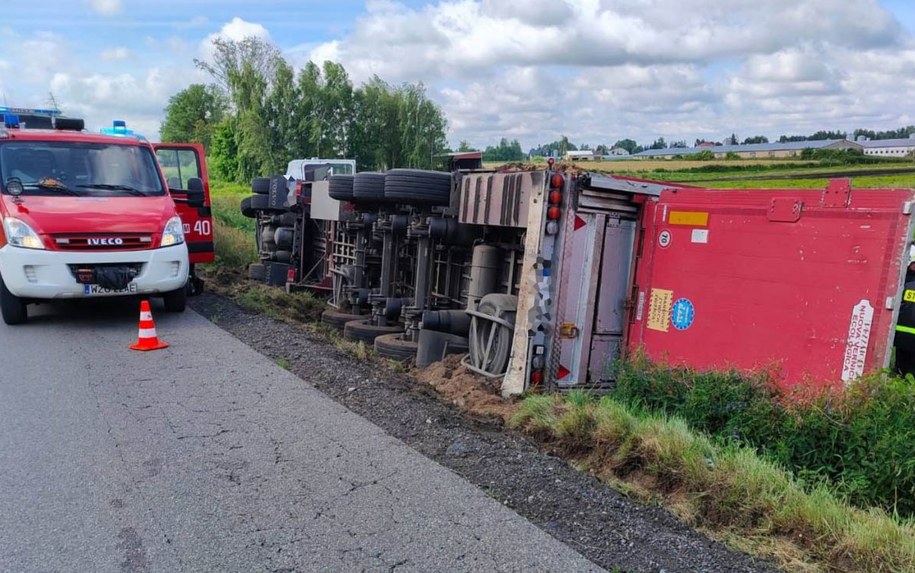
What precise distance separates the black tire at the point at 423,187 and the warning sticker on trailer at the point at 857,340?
13.6 ft

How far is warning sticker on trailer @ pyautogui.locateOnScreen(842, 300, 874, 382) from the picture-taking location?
4.71m

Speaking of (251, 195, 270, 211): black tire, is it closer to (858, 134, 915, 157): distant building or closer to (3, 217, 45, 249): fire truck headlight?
(3, 217, 45, 249): fire truck headlight

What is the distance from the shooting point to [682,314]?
6.02 metres

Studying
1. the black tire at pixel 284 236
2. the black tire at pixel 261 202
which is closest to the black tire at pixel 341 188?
the black tire at pixel 284 236

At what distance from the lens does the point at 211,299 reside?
10953 mm

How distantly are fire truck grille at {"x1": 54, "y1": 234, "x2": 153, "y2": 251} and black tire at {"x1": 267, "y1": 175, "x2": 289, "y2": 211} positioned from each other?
4167mm

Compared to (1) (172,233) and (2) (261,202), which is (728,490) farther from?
(2) (261,202)

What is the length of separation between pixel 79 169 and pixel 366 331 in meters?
4.25

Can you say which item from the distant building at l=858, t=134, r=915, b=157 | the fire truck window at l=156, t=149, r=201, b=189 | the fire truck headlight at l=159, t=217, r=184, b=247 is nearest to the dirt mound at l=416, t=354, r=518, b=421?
the fire truck headlight at l=159, t=217, r=184, b=247

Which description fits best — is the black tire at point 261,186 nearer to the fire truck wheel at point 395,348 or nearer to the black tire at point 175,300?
the black tire at point 175,300

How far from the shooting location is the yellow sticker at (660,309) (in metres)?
6.15

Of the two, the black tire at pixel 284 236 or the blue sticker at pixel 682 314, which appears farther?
the black tire at pixel 284 236

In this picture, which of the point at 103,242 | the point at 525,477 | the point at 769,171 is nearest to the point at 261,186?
the point at 103,242

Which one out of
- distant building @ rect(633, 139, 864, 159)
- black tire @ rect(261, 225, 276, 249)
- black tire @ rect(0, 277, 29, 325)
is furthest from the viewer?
distant building @ rect(633, 139, 864, 159)
